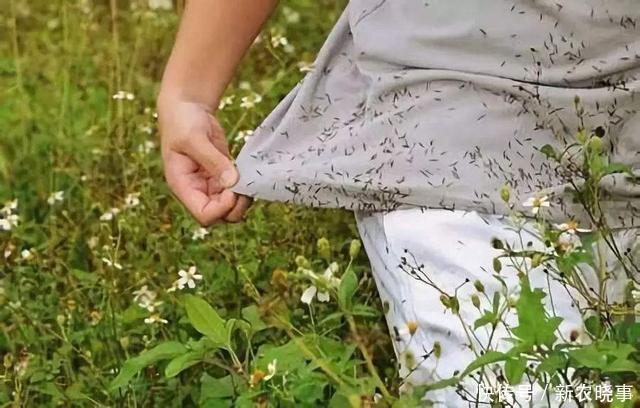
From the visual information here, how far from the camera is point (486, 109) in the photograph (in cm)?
94

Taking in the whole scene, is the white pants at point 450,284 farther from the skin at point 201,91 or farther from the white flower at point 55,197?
the white flower at point 55,197

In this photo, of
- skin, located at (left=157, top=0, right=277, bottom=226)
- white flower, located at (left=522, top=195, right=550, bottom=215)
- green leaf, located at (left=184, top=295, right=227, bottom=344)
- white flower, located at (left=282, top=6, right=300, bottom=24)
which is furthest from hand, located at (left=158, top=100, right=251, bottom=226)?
white flower, located at (left=282, top=6, right=300, bottom=24)

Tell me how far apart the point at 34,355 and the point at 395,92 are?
20.8 inches

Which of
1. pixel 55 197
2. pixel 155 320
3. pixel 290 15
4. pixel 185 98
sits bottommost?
pixel 155 320

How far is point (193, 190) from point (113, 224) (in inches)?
19.9

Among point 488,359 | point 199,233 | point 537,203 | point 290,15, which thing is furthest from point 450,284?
point 290,15

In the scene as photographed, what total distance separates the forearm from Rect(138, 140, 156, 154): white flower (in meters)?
0.60

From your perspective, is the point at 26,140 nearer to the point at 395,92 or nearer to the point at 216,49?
the point at 216,49

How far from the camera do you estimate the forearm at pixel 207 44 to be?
1.11 m

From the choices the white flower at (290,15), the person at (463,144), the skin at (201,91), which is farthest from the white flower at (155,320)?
the white flower at (290,15)

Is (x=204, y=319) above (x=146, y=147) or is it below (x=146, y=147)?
below

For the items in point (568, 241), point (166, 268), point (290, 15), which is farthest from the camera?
point (290, 15)

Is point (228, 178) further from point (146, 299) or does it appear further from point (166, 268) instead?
point (166, 268)

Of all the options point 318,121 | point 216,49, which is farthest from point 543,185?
point 216,49
